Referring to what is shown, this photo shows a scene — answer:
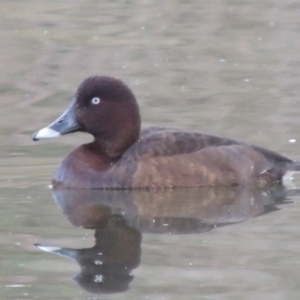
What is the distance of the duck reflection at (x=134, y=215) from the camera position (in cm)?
539

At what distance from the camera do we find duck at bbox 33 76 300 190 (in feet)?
23.2

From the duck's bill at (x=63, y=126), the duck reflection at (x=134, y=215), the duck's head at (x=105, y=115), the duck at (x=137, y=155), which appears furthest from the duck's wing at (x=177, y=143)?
the duck's bill at (x=63, y=126)

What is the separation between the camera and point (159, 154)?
707 centimetres

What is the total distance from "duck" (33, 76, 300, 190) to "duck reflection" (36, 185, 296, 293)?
0.27ft

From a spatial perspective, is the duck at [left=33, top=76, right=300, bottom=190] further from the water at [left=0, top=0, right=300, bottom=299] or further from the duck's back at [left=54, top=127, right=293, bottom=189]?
the water at [left=0, top=0, right=300, bottom=299]

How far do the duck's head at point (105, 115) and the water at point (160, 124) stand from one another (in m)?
0.42

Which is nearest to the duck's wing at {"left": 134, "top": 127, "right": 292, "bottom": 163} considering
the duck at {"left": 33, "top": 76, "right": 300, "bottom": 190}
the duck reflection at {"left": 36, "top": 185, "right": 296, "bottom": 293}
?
the duck at {"left": 33, "top": 76, "right": 300, "bottom": 190}

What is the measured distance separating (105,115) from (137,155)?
46 cm

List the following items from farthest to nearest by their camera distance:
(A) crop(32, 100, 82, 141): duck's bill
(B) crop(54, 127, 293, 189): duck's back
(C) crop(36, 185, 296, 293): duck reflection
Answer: (A) crop(32, 100, 82, 141): duck's bill, (B) crop(54, 127, 293, 189): duck's back, (C) crop(36, 185, 296, 293): duck reflection

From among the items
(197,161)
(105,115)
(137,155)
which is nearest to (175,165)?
(197,161)

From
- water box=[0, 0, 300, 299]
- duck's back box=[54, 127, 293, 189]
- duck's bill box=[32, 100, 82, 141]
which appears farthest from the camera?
duck's bill box=[32, 100, 82, 141]

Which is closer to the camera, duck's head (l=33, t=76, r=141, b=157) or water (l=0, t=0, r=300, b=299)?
water (l=0, t=0, r=300, b=299)

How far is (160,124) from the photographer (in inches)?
353

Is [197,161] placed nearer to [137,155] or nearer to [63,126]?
[137,155]
